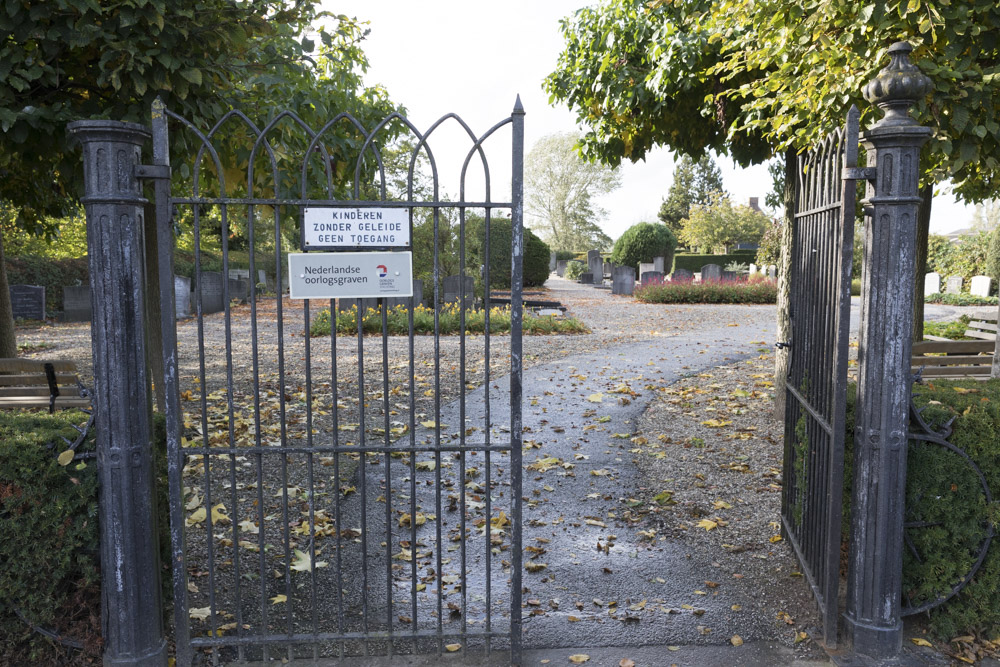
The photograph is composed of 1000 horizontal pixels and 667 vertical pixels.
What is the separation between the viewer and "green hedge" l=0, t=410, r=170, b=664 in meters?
2.94

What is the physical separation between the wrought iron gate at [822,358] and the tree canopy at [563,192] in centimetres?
4850

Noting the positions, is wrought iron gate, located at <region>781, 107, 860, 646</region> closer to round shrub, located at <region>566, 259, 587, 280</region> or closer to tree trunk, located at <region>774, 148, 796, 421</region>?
tree trunk, located at <region>774, 148, 796, 421</region>

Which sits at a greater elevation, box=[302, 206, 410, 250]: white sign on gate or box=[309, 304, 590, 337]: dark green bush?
box=[302, 206, 410, 250]: white sign on gate

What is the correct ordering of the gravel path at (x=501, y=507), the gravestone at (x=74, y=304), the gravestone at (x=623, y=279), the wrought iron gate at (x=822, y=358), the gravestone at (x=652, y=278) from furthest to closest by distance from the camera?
1. the gravestone at (x=623, y=279)
2. the gravestone at (x=652, y=278)
3. the gravestone at (x=74, y=304)
4. the gravel path at (x=501, y=507)
5. the wrought iron gate at (x=822, y=358)

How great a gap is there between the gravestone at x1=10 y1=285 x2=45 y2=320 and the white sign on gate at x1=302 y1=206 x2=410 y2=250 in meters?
18.1

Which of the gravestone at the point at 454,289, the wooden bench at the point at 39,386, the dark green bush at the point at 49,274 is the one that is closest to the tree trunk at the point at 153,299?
the wooden bench at the point at 39,386

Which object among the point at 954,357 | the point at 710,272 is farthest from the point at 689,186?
the point at 954,357

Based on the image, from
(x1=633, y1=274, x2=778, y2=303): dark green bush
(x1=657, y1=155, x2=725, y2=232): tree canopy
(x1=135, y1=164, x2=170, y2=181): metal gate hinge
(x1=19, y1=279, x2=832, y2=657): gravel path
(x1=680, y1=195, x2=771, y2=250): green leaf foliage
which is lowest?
(x1=19, y1=279, x2=832, y2=657): gravel path

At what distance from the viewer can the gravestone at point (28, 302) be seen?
17.8 metres

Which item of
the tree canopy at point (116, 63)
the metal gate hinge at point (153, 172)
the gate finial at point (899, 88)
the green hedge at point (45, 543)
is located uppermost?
the tree canopy at point (116, 63)

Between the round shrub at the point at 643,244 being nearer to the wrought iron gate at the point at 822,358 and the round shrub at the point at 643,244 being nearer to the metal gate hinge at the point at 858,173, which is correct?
the wrought iron gate at the point at 822,358

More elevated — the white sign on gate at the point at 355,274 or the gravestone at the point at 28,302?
the white sign on gate at the point at 355,274

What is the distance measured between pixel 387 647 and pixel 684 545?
6.68 feet

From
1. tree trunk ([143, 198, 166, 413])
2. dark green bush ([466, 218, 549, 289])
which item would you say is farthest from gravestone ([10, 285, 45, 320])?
tree trunk ([143, 198, 166, 413])
